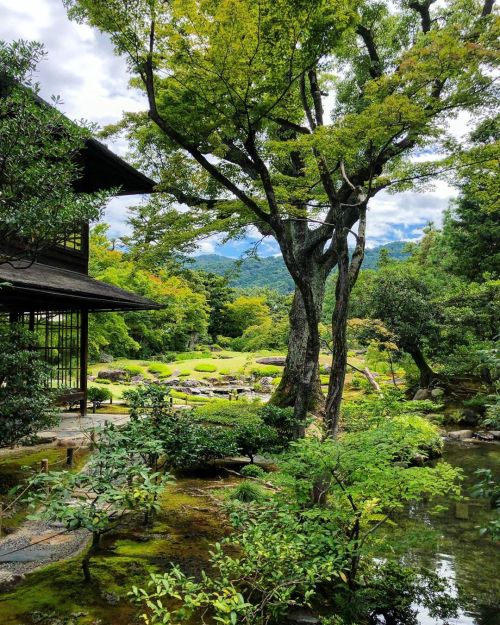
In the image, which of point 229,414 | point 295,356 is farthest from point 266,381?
point 229,414

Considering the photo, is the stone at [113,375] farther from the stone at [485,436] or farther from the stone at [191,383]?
the stone at [485,436]

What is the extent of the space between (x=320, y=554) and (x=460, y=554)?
315 cm

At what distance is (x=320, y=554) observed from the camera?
12.1 ft

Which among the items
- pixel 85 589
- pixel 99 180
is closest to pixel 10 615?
pixel 85 589

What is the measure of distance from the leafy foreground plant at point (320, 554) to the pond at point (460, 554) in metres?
0.34

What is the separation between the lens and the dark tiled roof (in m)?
6.96

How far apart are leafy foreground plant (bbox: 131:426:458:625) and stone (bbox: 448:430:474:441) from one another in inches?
345

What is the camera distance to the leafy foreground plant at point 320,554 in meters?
3.28

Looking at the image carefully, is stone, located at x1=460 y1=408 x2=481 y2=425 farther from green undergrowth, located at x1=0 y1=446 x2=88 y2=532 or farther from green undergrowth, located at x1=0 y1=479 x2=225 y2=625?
green undergrowth, located at x1=0 y1=446 x2=88 y2=532

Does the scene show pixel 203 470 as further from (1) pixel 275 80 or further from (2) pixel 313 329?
(1) pixel 275 80

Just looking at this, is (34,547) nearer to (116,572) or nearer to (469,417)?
(116,572)

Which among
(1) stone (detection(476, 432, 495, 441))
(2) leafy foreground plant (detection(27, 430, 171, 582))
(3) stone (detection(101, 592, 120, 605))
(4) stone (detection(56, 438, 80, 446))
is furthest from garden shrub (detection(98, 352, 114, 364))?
(3) stone (detection(101, 592, 120, 605))

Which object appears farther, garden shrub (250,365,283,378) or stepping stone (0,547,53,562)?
garden shrub (250,365,283,378)

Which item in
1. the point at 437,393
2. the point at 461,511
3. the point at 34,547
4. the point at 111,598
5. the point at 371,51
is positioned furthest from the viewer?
the point at 437,393
